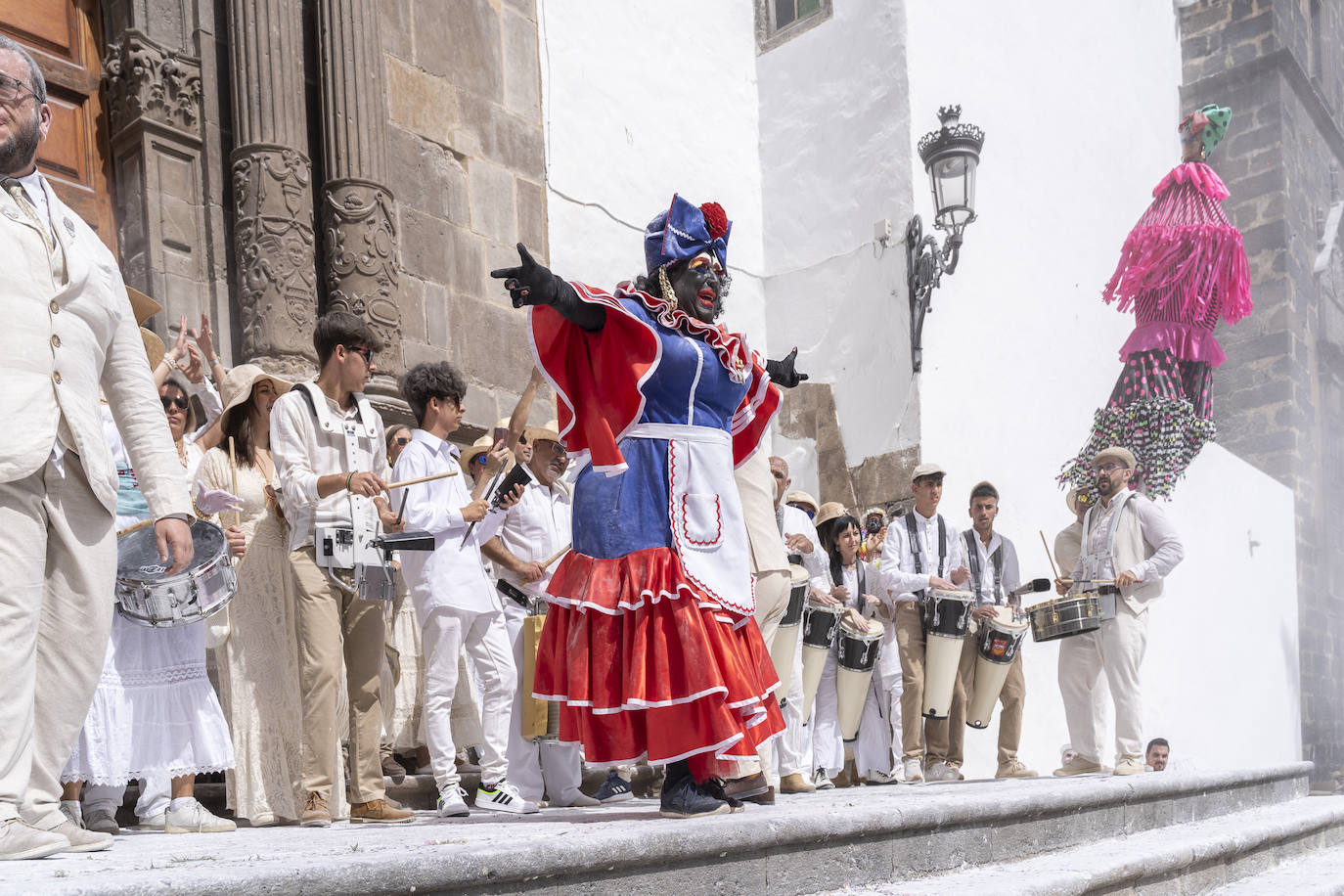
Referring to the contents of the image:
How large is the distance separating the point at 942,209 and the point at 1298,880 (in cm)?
650

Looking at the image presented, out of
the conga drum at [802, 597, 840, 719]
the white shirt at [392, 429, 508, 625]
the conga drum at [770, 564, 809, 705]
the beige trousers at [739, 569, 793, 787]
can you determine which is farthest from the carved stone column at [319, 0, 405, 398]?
the beige trousers at [739, 569, 793, 787]

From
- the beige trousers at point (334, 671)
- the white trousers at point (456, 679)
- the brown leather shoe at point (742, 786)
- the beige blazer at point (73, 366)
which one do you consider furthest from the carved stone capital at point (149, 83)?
the brown leather shoe at point (742, 786)

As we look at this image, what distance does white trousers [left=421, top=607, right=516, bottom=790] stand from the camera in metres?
5.57

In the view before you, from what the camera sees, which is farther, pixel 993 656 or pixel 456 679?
pixel 993 656

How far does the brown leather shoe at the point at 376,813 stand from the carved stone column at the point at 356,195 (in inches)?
112

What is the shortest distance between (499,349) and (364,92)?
6.55 feet

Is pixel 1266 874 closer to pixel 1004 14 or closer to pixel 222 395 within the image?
pixel 222 395

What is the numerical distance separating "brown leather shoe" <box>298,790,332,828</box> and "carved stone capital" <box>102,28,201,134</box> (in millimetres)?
3893

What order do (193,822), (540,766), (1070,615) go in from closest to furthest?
(193,822), (540,766), (1070,615)

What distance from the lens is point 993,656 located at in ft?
27.8

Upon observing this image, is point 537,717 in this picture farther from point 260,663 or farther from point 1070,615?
point 1070,615

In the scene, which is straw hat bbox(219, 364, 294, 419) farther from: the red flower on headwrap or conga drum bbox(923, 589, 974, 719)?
conga drum bbox(923, 589, 974, 719)

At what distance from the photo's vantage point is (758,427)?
4.87 m

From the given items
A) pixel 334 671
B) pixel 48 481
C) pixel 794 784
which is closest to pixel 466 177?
pixel 794 784
